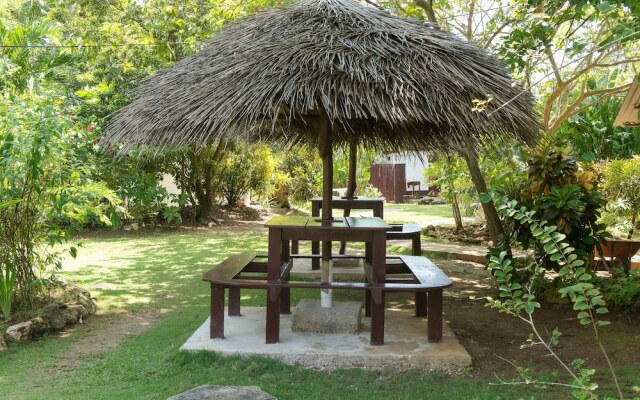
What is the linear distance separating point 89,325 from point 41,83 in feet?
8.40

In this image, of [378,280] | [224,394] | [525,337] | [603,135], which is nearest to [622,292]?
[525,337]

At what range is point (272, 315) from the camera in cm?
490

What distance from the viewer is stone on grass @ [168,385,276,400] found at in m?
3.19

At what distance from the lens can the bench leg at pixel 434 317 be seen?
16.2 ft

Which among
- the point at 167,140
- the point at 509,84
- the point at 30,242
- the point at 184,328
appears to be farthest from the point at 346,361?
the point at 30,242

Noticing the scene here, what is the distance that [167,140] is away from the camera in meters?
4.96

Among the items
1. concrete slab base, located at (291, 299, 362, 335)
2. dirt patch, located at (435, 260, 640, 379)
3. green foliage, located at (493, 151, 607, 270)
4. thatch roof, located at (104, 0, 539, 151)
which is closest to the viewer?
thatch roof, located at (104, 0, 539, 151)

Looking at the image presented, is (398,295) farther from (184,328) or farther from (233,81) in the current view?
(233,81)

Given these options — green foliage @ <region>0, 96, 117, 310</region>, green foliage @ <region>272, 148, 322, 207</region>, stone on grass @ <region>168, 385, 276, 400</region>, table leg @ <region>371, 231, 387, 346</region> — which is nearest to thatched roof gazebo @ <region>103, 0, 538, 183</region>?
green foliage @ <region>0, 96, 117, 310</region>

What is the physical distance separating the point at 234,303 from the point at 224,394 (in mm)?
2626

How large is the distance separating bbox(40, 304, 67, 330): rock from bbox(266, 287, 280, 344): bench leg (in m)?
2.16

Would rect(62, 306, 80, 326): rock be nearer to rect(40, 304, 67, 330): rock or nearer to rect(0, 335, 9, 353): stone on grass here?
rect(40, 304, 67, 330): rock

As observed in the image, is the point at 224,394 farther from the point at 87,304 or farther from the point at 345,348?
the point at 87,304

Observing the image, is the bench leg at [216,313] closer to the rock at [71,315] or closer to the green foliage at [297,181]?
the rock at [71,315]
